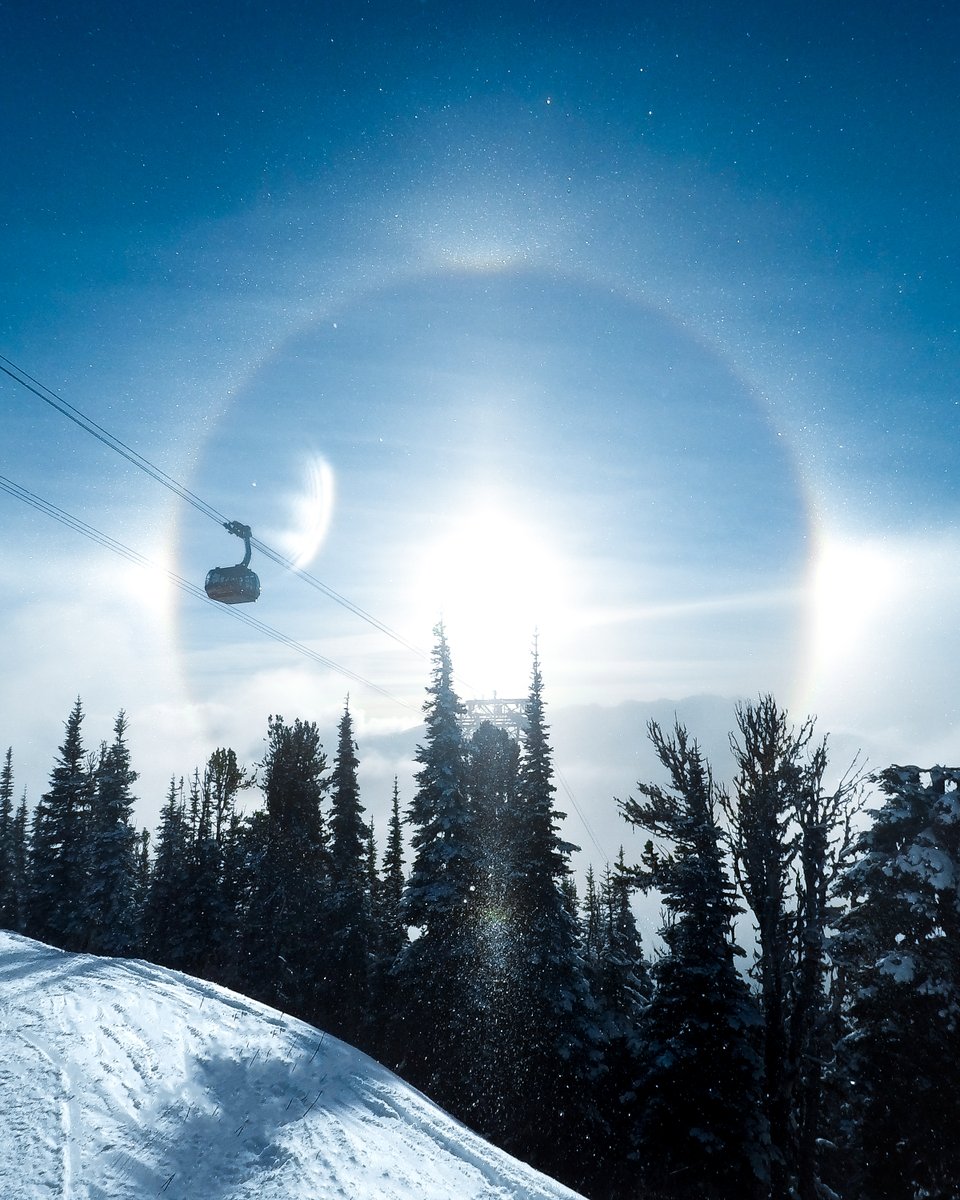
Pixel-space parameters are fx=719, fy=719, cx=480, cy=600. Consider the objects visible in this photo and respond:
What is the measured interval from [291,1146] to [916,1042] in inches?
635

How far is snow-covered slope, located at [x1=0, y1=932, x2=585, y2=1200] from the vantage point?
21.9 ft

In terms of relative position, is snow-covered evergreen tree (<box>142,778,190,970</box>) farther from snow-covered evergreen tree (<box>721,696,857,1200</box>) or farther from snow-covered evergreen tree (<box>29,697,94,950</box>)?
snow-covered evergreen tree (<box>721,696,857,1200</box>)

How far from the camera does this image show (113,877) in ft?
145

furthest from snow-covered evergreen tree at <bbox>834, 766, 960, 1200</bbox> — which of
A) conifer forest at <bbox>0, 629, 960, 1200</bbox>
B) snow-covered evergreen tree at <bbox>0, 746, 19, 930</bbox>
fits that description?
snow-covered evergreen tree at <bbox>0, 746, 19, 930</bbox>

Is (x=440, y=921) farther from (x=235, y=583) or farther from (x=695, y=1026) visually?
(x=235, y=583)

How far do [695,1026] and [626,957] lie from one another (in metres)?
14.0

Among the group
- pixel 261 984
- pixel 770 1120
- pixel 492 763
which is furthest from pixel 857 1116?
pixel 261 984

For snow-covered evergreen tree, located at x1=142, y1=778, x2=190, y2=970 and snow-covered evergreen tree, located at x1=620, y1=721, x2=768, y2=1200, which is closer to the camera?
snow-covered evergreen tree, located at x1=620, y1=721, x2=768, y2=1200

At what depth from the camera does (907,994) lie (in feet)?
56.4

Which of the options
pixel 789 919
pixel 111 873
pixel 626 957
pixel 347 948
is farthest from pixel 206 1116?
pixel 111 873

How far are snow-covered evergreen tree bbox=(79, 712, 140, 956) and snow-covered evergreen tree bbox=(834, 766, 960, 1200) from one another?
133 ft

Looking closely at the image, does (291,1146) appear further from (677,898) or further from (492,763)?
(492,763)

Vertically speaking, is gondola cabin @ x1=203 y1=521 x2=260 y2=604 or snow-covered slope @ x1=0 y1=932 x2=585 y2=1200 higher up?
gondola cabin @ x1=203 y1=521 x2=260 y2=604

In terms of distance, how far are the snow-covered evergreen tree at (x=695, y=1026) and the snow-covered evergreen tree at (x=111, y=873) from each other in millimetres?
36134
